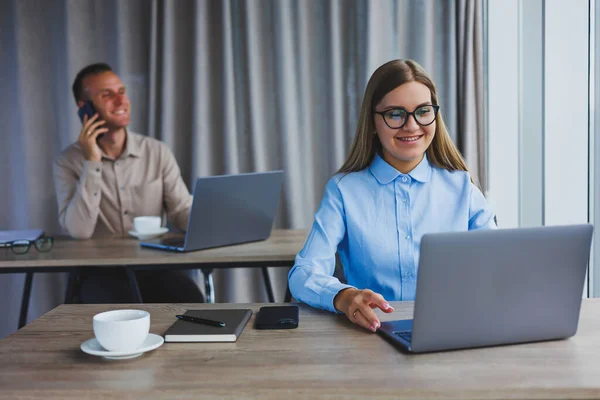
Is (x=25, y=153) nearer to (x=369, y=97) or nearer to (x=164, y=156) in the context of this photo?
(x=164, y=156)

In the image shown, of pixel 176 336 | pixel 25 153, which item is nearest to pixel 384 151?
pixel 176 336

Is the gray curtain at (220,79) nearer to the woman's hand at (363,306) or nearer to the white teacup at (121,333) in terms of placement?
the woman's hand at (363,306)

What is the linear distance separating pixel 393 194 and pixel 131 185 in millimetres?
1691

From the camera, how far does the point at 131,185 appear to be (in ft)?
10.2

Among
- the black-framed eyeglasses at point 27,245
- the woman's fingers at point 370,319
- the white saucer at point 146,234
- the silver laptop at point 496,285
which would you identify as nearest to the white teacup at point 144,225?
the white saucer at point 146,234

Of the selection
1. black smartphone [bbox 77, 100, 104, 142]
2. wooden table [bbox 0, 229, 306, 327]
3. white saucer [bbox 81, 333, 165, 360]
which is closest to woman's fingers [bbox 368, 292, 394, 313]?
white saucer [bbox 81, 333, 165, 360]

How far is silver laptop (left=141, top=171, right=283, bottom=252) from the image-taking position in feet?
7.60

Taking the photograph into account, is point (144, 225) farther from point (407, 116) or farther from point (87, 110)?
point (407, 116)

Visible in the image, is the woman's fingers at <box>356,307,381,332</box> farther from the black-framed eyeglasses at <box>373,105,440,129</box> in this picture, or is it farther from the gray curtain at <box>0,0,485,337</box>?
the gray curtain at <box>0,0,485,337</box>

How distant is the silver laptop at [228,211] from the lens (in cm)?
232

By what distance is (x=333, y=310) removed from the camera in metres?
1.44

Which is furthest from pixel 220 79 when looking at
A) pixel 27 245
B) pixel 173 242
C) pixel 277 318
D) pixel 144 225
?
pixel 277 318

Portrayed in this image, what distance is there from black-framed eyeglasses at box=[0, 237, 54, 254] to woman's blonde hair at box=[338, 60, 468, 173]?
1.28m

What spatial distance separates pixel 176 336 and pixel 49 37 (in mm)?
3016
